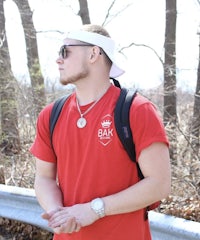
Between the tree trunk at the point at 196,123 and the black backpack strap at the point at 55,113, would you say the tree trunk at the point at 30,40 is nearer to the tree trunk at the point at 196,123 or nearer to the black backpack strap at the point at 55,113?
the tree trunk at the point at 196,123

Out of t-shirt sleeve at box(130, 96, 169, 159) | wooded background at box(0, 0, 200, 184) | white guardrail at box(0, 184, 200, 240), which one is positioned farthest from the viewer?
wooded background at box(0, 0, 200, 184)

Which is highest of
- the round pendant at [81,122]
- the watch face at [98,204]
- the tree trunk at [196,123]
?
the round pendant at [81,122]

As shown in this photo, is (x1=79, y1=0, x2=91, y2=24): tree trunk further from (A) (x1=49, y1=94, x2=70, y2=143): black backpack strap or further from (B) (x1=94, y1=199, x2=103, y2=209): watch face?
(B) (x1=94, y1=199, x2=103, y2=209): watch face

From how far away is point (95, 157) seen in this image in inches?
79.8

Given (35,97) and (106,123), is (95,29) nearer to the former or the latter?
(106,123)

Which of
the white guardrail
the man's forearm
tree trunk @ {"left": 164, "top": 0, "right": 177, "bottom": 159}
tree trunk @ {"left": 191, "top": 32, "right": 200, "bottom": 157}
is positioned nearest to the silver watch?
the man's forearm

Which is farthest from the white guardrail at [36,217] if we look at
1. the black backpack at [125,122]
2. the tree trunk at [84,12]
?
the tree trunk at [84,12]

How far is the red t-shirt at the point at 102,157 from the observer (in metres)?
1.98

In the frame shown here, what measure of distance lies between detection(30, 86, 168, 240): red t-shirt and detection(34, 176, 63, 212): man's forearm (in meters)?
0.05

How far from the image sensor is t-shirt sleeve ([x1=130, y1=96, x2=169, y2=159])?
76.5 inches

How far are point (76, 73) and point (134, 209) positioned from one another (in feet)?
2.36

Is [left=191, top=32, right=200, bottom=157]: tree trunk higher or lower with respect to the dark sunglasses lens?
lower

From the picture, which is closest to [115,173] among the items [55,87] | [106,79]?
[106,79]

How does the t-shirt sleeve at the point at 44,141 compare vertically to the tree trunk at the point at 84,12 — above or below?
below
